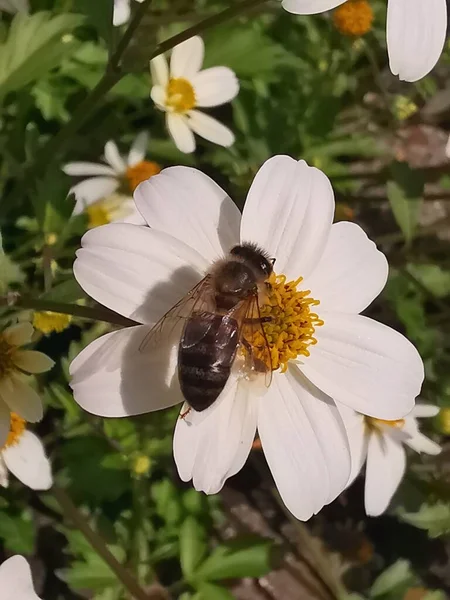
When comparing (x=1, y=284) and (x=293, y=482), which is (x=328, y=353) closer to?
(x=293, y=482)

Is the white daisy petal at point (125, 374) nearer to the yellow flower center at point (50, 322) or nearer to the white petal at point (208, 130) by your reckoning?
the yellow flower center at point (50, 322)

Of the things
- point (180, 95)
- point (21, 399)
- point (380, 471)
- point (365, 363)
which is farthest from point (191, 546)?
point (180, 95)

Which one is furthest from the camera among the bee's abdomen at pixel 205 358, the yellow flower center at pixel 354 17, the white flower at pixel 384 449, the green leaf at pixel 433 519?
the yellow flower center at pixel 354 17

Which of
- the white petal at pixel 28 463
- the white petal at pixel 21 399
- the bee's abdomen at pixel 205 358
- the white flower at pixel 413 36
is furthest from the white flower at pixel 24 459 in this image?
the white flower at pixel 413 36

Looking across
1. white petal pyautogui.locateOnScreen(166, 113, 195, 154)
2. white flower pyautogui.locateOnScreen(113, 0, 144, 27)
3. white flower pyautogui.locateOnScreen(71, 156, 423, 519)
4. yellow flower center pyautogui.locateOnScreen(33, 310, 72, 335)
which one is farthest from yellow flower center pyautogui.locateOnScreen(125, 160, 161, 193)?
white flower pyautogui.locateOnScreen(71, 156, 423, 519)

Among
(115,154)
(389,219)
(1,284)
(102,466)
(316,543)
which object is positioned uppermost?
(1,284)

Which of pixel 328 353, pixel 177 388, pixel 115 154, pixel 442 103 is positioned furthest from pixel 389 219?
pixel 177 388

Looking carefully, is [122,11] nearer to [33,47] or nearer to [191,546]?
[33,47]
